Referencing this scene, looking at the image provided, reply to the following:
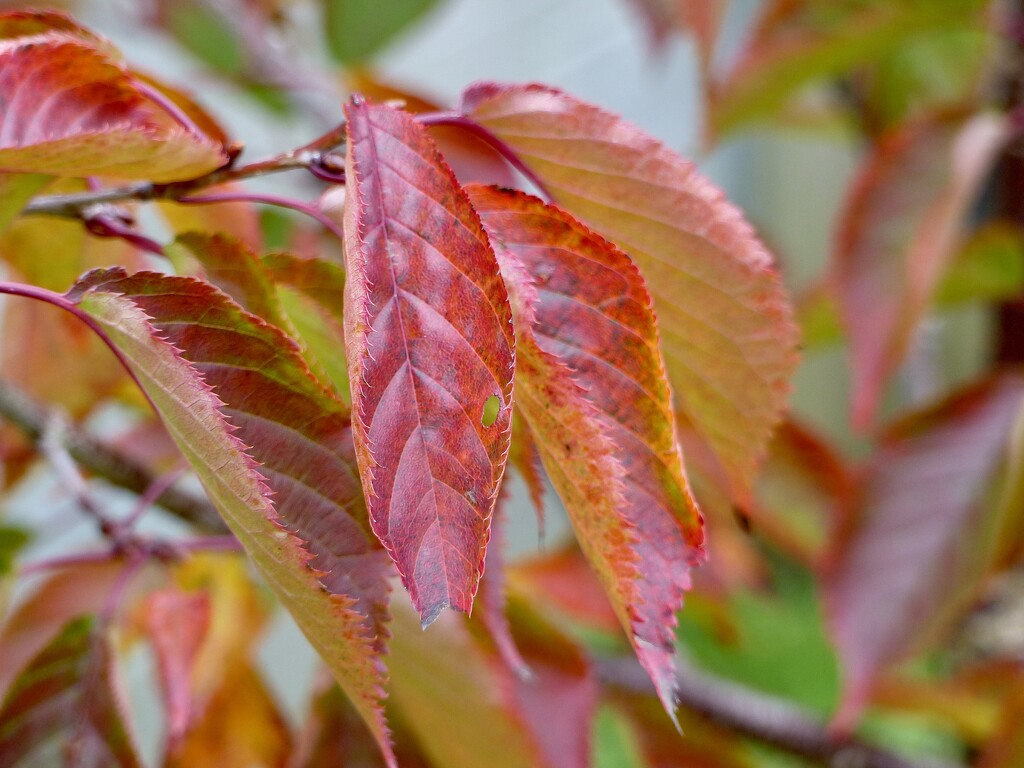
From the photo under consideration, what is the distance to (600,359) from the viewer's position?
17 centimetres

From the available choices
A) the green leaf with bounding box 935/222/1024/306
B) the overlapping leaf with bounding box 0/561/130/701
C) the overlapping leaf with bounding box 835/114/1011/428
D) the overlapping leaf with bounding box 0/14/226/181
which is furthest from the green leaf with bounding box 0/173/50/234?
the green leaf with bounding box 935/222/1024/306

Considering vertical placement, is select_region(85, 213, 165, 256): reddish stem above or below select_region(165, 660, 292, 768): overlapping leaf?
above

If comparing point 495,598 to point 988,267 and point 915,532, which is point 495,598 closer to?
point 915,532

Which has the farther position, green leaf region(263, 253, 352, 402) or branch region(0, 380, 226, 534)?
branch region(0, 380, 226, 534)

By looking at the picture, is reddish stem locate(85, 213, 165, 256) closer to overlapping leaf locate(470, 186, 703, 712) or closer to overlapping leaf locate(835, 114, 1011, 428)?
overlapping leaf locate(470, 186, 703, 712)

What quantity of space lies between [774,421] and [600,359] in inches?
2.3

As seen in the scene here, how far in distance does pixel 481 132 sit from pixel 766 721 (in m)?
0.45

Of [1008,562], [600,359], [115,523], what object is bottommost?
[1008,562]

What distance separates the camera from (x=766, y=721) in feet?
1.77

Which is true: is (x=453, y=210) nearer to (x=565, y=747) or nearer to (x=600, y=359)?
(x=600, y=359)

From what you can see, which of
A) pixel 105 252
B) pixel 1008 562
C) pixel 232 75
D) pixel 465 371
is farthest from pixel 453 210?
pixel 232 75

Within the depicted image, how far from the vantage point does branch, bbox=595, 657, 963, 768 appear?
51 cm

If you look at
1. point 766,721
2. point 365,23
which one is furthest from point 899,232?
point 365,23

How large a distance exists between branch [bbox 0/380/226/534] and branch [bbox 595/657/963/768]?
281 mm
